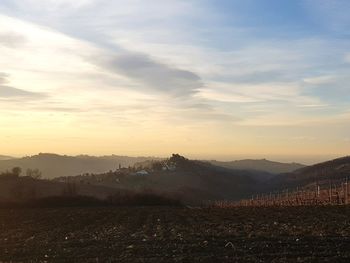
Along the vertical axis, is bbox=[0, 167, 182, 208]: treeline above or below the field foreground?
above

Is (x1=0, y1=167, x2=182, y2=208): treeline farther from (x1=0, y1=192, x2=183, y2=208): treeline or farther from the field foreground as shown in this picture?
the field foreground

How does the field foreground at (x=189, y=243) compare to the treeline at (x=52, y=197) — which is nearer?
the field foreground at (x=189, y=243)

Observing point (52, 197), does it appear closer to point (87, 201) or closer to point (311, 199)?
point (87, 201)

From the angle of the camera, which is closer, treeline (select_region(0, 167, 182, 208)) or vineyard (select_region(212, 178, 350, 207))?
vineyard (select_region(212, 178, 350, 207))

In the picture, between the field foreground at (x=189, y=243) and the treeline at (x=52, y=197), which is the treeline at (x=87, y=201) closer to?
the treeline at (x=52, y=197)

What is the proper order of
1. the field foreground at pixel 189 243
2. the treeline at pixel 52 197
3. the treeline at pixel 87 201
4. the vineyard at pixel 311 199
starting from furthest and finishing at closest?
the treeline at pixel 52 197, the treeline at pixel 87 201, the vineyard at pixel 311 199, the field foreground at pixel 189 243

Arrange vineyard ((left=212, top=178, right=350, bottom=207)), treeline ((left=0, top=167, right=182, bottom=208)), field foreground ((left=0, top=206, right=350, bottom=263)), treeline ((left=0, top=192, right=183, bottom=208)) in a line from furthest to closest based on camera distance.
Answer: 1. treeline ((left=0, top=167, right=182, bottom=208))
2. treeline ((left=0, top=192, right=183, bottom=208))
3. vineyard ((left=212, top=178, right=350, bottom=207))
4. field foreground ((left=0, top=206, right=350, bottom=263))

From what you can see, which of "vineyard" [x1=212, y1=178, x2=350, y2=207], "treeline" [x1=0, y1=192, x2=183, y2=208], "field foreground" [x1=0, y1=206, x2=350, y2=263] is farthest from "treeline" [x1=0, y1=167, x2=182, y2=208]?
"field foreground" [x1=0, y1=206, x2=350, y2=263]

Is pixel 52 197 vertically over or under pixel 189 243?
over

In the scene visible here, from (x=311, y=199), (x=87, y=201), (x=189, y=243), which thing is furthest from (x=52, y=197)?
(x=189, y=243)

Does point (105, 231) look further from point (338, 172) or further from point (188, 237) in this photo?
point (338, 172)

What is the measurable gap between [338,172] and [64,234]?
157894mm

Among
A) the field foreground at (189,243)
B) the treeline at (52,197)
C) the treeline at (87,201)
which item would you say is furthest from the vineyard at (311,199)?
the field foreground at (189,243)

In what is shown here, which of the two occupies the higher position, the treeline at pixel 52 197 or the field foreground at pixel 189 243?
the treeline at pixel 52 197
